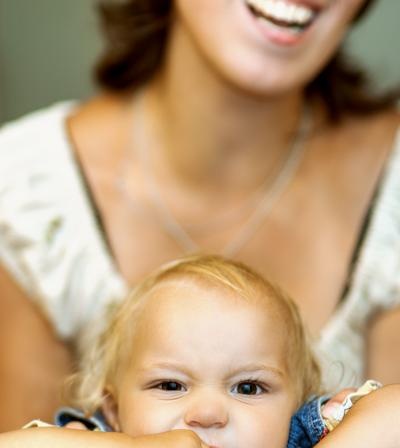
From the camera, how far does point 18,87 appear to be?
3098 millimetres

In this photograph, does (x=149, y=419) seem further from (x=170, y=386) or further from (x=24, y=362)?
(x=24, y=362)

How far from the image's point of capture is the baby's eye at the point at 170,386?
1.19m

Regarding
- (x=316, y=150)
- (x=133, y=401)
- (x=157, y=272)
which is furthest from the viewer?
(x=316, y=150)

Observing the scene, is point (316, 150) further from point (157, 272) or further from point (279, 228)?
point (157, 272)

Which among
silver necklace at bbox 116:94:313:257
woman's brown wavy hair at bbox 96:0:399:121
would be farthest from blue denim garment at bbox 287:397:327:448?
woman's brown wavy hair at bbox 96:0:399:121

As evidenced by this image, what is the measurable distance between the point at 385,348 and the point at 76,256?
1.77 ft

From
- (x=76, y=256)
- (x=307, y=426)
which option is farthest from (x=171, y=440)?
(x=76, y=256)

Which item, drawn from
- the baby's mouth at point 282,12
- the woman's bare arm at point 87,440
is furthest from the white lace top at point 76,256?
the woman's bare arm at point 87,440

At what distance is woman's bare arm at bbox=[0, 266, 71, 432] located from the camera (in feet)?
5.98

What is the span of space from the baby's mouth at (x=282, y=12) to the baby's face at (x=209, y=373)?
59cm

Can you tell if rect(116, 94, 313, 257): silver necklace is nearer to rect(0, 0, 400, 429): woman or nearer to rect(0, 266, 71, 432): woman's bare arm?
rect(0, 0, 400, 429): woman

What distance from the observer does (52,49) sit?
10.0 feet

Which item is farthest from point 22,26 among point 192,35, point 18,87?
point 192,35

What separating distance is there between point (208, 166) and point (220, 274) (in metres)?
0.64
